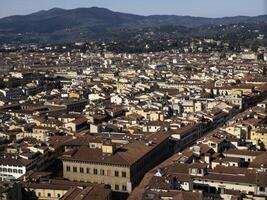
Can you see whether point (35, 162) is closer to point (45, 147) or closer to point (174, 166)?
point (45, 147)

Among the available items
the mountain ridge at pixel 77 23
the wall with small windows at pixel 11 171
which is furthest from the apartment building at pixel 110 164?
the mountain ridge at pixel 77 23

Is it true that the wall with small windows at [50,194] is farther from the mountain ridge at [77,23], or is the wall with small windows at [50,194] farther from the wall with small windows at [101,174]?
the mountain ridge at [77,23]

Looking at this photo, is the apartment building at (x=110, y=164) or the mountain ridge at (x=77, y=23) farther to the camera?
the mountain ridge at (x=77, y=23)

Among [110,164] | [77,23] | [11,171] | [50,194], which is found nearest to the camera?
[50,194]

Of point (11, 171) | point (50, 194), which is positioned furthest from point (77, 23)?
point (50, 194)

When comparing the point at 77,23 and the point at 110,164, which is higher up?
the point at 77,23

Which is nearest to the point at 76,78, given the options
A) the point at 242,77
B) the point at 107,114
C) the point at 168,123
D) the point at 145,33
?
the point at 242,77

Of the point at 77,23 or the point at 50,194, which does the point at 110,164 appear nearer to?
the point at 50,194

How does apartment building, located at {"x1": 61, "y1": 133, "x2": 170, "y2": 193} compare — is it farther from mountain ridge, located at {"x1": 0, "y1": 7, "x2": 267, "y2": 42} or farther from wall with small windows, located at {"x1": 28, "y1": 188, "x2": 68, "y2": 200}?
mountain ridge, located at {"x1": 0, "y1": 7, "x2": 267, "y2": 42}

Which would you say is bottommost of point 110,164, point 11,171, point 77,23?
point 11,171

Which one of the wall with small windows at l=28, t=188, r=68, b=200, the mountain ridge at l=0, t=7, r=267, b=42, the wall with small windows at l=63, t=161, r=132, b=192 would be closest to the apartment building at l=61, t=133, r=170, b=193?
the wall with small windows at l=63, t=161, r=132, b=192

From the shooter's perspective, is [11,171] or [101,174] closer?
[101,174]
